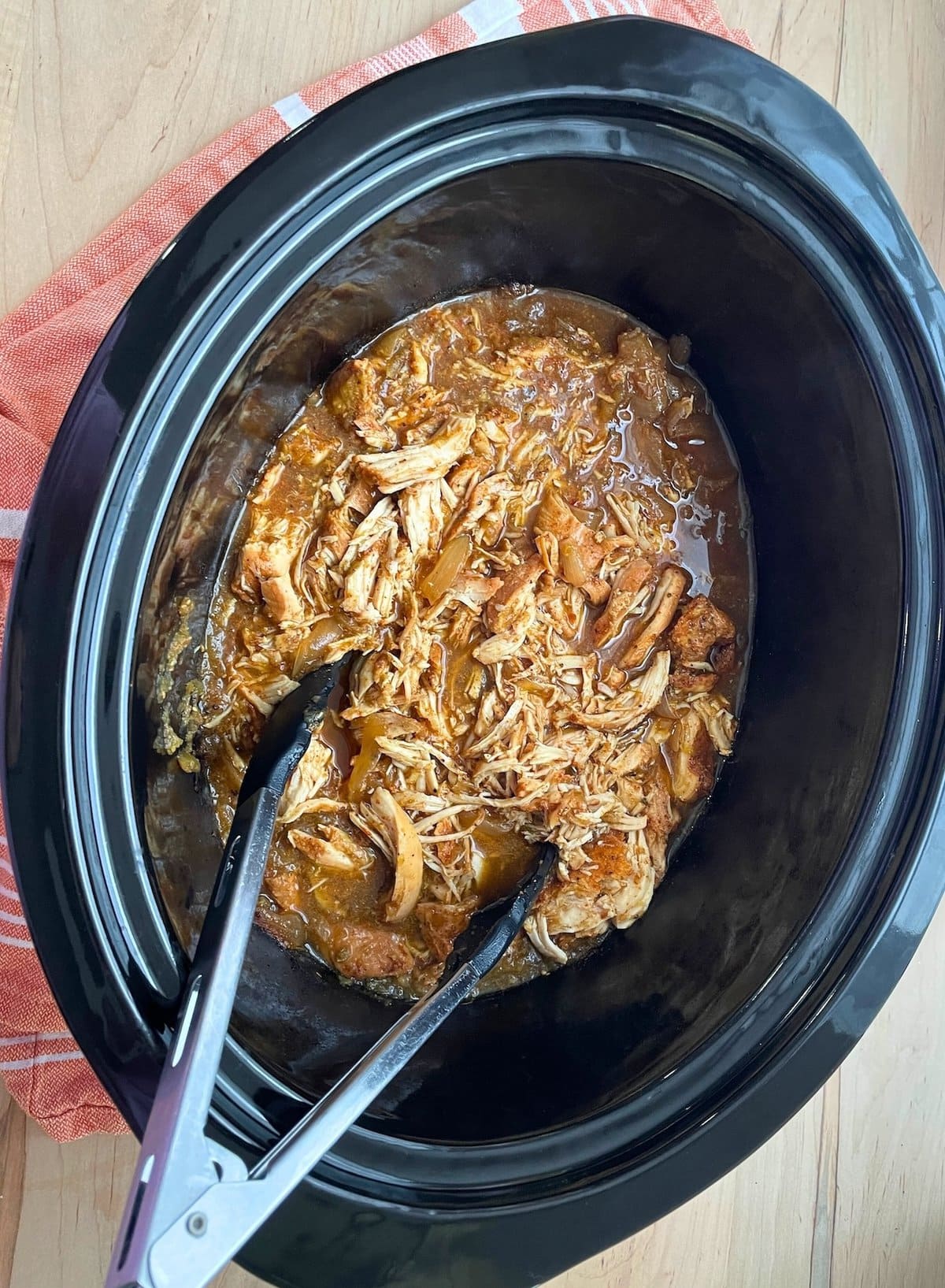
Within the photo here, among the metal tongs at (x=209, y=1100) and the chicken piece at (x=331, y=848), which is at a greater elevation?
the chicken piece at (x=331, y=848)

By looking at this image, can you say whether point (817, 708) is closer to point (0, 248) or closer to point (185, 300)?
point (185, 300)

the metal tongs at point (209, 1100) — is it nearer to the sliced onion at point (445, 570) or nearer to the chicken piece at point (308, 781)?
the chicken piece at point (308, 781)

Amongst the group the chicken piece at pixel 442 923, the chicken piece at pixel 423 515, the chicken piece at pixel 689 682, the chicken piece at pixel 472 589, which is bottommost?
the chicken piece at pixel 442 923

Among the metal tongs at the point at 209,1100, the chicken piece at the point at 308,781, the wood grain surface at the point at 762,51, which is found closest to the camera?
the metal tongs at the point at 209,1100

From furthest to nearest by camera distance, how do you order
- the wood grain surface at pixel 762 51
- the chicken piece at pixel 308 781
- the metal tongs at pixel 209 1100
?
the wood grain surface at pixel 762 51 < the chicken piece at pixel 308 781 < the metal tongs at pixel 209 1100

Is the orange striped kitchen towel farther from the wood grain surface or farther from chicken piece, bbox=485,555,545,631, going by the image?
chicken piece, bbox=485,555,545,631

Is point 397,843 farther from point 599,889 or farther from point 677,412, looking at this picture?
point 677,412

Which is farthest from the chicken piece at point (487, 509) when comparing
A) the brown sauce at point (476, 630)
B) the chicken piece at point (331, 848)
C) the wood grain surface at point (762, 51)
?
the wood grain surface at point (762, 51)
